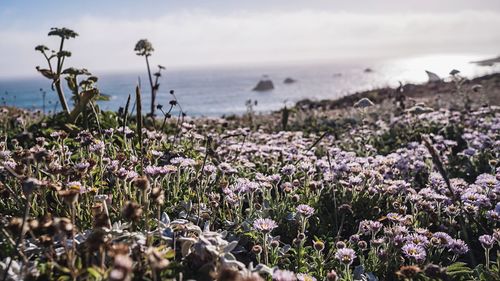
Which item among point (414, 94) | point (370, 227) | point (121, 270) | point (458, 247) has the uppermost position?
point (121, 270)

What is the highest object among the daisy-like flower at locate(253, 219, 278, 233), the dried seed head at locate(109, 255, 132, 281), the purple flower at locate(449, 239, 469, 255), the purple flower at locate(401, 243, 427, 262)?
the dried seed head at locate(109, 255, 132, 281)

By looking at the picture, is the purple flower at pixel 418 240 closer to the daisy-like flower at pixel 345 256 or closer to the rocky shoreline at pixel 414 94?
the daisy-like flower at pixel 345 256

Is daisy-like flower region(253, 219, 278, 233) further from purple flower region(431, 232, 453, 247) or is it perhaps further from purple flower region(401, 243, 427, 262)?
purple flower region(431, 232, 453, 247)

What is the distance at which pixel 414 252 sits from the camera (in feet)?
10.1

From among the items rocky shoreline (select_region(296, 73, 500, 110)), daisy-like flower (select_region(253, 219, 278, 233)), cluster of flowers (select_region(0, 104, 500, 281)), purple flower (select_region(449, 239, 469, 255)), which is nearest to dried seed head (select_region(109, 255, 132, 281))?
cluster of flowers (select_region(0, 104, 500, 281))

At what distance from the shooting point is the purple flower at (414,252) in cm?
301

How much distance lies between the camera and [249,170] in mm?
5242

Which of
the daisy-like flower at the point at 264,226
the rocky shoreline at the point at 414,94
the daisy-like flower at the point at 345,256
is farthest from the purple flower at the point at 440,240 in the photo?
the rocky shoreline at the point at 414,94

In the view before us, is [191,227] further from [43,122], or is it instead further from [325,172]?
[43,122]

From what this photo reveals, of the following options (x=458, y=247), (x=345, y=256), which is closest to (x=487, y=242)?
(x=458, y=247)

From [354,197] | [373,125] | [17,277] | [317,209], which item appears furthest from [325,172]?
[373,125]

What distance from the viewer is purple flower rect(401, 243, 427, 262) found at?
301 centimetres

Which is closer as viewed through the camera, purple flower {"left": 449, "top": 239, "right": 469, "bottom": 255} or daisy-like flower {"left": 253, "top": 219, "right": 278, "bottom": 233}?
daisy-like flower {"left": 253, "top": 219, "right": 278, "bottom": 233}

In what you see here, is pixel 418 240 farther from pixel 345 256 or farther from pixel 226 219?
pixel 226 219
